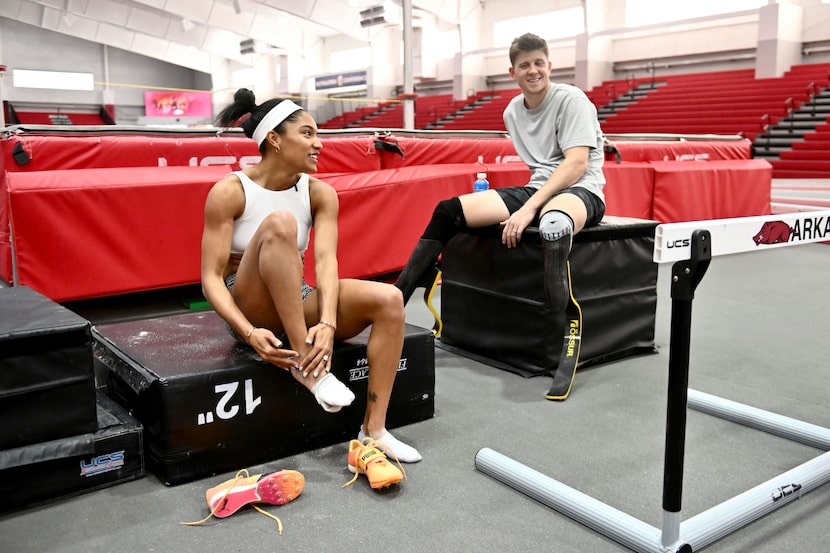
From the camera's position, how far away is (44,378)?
1500mm

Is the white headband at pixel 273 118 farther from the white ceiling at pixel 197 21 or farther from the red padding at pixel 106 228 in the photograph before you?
the white ceiling at pixel 197 21


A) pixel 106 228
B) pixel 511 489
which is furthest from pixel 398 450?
pixel 106 228

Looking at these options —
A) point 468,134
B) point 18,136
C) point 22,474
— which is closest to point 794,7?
point 468,134

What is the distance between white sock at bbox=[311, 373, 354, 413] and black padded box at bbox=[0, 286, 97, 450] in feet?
1.69

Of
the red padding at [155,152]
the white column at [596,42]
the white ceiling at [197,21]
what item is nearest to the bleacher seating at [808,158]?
the white column at [596,42]

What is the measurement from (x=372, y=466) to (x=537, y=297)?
1.07m

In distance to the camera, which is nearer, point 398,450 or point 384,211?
point 398,450

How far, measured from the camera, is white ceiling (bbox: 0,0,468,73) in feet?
52.6

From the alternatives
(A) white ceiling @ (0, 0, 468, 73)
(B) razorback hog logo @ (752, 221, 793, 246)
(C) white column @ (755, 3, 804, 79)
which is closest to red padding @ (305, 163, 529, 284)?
(B) razorback hog logo @ (752, 221, 793, 246)

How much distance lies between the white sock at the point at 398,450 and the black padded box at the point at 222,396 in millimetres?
169

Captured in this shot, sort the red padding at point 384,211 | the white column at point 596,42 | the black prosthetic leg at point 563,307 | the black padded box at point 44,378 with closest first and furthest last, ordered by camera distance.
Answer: the black padded box at point 44,378 < the black prosthetic leg at point 563,307 < the red padding at point 384,211 < the white column at point 596,42

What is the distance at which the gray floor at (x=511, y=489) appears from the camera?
1408mm

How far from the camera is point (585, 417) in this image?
82.8 inches

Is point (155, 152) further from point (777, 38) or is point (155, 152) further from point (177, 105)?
point (177, 105)
